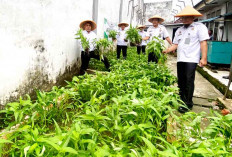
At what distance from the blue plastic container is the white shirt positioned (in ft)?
16.4

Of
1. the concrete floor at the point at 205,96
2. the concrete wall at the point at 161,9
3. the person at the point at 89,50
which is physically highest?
the concrete wall at the point at 161,9

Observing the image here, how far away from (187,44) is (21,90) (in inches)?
119

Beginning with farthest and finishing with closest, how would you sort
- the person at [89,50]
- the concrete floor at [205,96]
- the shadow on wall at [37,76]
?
the person at [89,50] < the concrete floor at [205,96] < the shadow on wall at [37,76]

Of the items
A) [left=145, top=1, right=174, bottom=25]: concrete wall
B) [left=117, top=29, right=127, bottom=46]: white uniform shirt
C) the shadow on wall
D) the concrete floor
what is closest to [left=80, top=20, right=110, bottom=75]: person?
the shadow on wall

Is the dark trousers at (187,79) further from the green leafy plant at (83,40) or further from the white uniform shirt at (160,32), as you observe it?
the green leafy plant at (83,40)

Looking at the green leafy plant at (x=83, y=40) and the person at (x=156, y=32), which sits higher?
the person at (x=156, y=32)

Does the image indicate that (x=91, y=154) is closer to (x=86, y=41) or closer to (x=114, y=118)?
(x=114, y=118)

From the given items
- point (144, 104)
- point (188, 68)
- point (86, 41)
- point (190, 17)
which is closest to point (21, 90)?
point (144, 104)

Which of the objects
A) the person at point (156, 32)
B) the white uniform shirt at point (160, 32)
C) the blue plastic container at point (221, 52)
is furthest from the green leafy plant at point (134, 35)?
the blue plastic container at point (221, 52)

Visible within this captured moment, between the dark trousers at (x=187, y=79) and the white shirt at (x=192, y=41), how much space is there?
0.11 meters

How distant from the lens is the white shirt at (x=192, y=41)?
355 cm

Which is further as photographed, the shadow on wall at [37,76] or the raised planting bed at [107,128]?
the shadow on wall at [37,76]

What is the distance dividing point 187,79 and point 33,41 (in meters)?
2.87

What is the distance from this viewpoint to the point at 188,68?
3.70m
